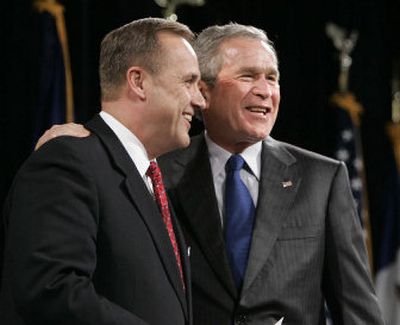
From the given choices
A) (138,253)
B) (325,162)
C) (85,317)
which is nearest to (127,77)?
(138,253)

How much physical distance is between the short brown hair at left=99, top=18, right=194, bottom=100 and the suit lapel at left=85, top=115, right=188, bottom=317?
138 millimetres

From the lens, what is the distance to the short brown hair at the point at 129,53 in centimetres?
202

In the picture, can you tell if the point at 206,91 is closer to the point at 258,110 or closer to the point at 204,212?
the point at 258,110

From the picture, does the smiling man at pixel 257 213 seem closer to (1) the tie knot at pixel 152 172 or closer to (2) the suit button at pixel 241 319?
(2) the suit button at pixel 241 319

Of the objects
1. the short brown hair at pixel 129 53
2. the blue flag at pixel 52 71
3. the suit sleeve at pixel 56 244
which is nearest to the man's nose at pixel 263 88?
the short brown hair at pixel 129 53

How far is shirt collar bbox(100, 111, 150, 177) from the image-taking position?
1979mm

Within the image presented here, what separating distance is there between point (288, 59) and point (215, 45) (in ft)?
8.68

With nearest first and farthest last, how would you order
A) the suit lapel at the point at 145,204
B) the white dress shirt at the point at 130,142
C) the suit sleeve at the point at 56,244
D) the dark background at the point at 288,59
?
1. the suit sleeve at the point at 56,244
2. the suit lapel at the point at 145,204
3. the white dress shirt at the point at 130,142
4. the dark background at the point at 288,59

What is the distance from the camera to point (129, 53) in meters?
2.03

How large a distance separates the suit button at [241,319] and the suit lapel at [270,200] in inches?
2.4

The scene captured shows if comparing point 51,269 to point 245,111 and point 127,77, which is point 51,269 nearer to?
point 127,77

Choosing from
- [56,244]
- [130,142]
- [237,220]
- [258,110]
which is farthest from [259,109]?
[56,244]

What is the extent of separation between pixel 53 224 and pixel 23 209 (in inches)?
3.0

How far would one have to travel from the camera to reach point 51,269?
1.64 metres
